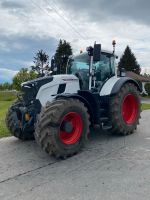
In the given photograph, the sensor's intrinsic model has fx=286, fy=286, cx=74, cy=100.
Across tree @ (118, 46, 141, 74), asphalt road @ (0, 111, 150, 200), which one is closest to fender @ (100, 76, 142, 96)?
asphalt road @ (0, 111, 150, 200)

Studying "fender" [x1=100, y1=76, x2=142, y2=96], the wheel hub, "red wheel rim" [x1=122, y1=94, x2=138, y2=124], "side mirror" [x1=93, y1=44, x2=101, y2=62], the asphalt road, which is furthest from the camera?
"red wheel rim" [x1=122, y1=94, x2=138, y2=124]

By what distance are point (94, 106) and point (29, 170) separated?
7.78ft

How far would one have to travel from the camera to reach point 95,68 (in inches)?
299

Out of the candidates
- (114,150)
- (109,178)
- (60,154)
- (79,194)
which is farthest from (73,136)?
(79,194)

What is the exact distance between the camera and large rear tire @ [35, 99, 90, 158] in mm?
5469

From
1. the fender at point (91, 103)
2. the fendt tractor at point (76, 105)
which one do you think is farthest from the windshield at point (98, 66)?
the fender at point (91, 103)

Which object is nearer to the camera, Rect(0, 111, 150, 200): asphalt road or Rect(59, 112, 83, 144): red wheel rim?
Rect(0, 111, 150, 200): asphalt road

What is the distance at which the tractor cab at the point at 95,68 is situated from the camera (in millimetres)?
7398

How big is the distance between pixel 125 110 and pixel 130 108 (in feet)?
0.68

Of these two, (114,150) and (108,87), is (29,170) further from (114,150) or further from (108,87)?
(108,87)

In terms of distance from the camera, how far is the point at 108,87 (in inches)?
296

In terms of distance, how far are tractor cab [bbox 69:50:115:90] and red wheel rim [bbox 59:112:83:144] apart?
135 cm

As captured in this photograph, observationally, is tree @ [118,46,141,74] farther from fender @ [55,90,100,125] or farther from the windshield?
fender @ [55,90,100,125]

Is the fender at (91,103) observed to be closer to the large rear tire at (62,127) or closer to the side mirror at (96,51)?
the large rear tire at (62,127)
